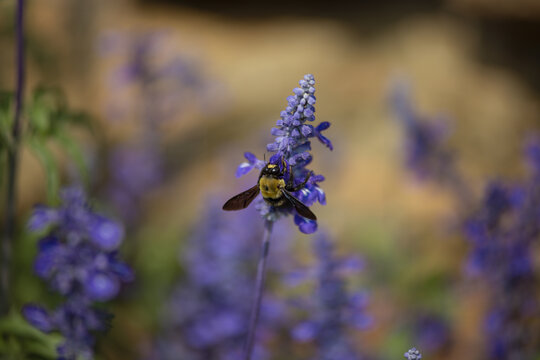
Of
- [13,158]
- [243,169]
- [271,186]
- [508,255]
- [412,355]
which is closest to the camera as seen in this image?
[412,355]

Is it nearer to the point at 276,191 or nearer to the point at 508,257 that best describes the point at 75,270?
the point at 276,191

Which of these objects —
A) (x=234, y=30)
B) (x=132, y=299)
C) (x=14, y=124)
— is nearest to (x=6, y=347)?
(x=14, y=124)

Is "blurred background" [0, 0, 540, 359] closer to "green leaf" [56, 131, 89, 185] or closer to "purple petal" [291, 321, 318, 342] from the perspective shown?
"purple petal" [291, 321, 318, 342]

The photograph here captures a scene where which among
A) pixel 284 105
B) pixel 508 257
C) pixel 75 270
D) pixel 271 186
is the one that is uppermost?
pixel 284 105

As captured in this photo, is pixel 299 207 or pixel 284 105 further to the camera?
pixel 284 105

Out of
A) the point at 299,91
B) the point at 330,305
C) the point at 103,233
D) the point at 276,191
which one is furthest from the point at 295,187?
the point at 330,305

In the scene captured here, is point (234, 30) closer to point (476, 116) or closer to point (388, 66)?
point (388, 66)
